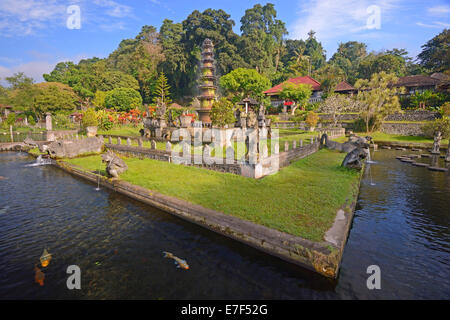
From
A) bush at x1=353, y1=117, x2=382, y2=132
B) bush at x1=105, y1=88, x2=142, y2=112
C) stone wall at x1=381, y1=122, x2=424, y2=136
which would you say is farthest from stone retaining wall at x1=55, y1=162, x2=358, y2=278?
bush at x1=105, y1=88, x2=142, y2=112

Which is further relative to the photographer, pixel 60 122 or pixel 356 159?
pixel 60 122

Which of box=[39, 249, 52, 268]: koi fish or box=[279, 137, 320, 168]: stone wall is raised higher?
box=[279, 137, 320, 168]: stone wall

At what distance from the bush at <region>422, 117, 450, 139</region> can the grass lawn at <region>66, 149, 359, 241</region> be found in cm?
2583

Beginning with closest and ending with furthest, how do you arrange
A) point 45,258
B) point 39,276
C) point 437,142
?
point 39,276 → point 45,258 → point 437,142

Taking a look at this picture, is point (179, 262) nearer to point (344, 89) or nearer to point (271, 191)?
point (271, 191)

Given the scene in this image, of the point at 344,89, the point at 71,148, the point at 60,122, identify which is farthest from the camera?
the point at 344,89

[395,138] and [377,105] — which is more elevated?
[377,105]

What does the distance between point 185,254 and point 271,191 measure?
4.54 meters

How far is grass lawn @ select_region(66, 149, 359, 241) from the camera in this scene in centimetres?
668

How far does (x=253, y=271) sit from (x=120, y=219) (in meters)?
5.61

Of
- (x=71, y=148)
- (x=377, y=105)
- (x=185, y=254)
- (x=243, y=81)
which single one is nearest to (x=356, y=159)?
(x=185, y=254)

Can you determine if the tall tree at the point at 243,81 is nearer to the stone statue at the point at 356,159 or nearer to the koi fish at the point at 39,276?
the stone statue at the point at 356,159

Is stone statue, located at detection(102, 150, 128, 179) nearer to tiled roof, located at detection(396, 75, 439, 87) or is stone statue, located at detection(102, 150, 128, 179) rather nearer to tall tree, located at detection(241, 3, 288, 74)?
tall tree, located at detection(241, 3, 288, 74)

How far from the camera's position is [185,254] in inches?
244
